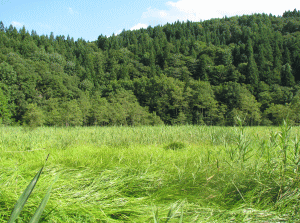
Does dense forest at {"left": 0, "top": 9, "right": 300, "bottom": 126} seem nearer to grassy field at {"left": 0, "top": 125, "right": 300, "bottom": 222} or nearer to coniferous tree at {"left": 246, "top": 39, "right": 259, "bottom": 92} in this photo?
coniferous tree at {"left": 246, "top": 39, "right": 259, "bottom": 92}

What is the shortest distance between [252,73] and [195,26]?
5122cm

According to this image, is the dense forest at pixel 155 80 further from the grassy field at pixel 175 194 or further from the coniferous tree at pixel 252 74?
the grassy field at pixel 175 194

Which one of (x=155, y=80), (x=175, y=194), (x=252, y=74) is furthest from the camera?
(x=155, y=80)

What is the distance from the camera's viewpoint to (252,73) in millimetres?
46594

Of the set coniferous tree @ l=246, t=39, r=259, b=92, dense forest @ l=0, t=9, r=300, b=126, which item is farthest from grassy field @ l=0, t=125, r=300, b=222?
coniferous tree @ l=246, t=39, r=259, b=92

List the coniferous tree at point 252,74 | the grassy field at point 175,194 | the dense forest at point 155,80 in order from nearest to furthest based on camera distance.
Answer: the grassy field at point 175,194
the dense forest at point 155,80
the coniferous tree at point 252,74

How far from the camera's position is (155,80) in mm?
49406

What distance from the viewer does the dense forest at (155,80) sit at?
32062 mm

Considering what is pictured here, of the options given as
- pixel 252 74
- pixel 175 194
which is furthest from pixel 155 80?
pixel 175 194

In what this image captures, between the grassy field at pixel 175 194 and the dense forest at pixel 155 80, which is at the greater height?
the dense forest at pixel 155 80

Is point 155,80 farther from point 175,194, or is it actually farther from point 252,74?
point 175,194

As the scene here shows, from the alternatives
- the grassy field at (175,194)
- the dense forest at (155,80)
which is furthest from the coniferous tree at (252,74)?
the grassy field at (175,194)

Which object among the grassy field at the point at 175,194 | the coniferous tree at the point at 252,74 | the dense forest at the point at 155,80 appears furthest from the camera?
the coniferous tree at the point at 252,74

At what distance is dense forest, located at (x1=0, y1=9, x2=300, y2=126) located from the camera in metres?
32.1
